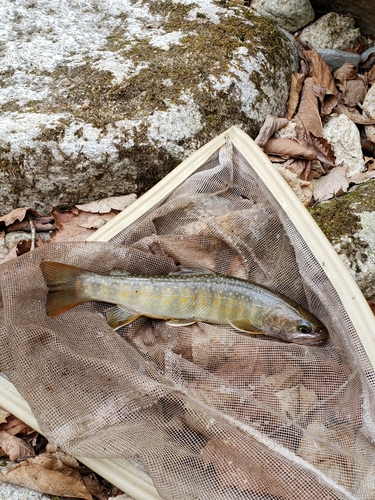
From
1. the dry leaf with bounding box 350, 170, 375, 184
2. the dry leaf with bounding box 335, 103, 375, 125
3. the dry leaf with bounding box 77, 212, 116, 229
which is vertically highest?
the dry leaf with bounding box 335, 103, 375, 125

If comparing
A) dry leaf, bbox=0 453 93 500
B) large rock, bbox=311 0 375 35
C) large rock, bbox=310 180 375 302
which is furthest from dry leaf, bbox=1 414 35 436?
large rock, bbox=311 0 375 35

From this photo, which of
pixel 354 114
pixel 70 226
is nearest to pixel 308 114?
pixel 354 114

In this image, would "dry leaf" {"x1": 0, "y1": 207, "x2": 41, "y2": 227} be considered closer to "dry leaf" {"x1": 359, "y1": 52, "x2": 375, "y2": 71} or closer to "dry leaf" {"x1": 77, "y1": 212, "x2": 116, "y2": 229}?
"dry leaf" {"x1": 77, "y1": 212, "x2": 116, "y2": 229}

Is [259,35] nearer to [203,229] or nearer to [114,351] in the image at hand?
[203,229]

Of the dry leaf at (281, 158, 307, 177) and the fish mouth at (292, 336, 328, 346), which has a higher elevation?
the dry leaf at (281, 158, 307, 177)

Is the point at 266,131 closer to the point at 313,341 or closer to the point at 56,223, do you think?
the point at 56,223

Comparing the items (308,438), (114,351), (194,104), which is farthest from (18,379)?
(194,104)
